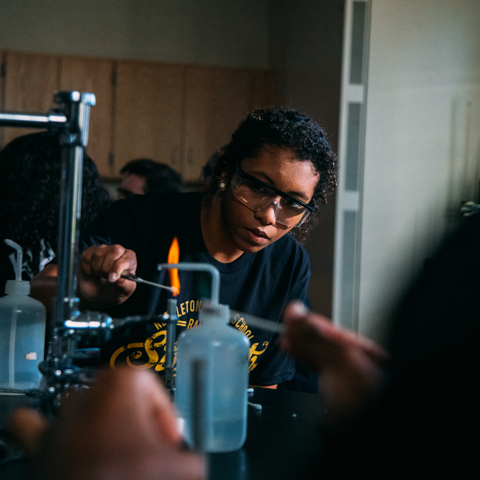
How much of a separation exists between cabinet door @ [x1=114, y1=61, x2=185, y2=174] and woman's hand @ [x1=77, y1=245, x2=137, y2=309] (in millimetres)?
2947

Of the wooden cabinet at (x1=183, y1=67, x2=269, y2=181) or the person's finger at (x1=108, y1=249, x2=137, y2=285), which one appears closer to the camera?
the person's finger at (x1=108, y1=249, x2=137, y2=285)

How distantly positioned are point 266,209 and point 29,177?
2.84ft

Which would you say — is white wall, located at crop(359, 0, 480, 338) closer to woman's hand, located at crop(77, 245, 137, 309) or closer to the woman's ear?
the woman's ear

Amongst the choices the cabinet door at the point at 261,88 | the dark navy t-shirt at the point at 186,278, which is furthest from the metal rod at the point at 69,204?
the cabinet door at the point at 261,88

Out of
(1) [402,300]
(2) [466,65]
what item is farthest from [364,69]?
(1) [402,300]

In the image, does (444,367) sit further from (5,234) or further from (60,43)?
(60,43)

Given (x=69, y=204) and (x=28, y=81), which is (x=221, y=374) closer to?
(x=69, y=204)

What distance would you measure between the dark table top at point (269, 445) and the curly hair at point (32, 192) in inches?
32.5

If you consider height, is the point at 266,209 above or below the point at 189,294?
above

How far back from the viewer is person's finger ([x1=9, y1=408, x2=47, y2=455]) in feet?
1.37

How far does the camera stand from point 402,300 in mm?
347

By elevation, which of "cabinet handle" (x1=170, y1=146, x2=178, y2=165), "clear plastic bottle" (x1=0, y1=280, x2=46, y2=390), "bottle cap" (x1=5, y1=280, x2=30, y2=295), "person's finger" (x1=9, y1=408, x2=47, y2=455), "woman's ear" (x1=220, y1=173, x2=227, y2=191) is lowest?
"clear plastic bottle" (x1=0, y1=280, x2=46, y2=390)

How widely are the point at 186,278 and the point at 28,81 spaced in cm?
303

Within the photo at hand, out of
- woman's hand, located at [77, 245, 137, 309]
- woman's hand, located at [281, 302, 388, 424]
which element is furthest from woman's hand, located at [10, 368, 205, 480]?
woman's hand, located at [77, 245, 137, 309]
